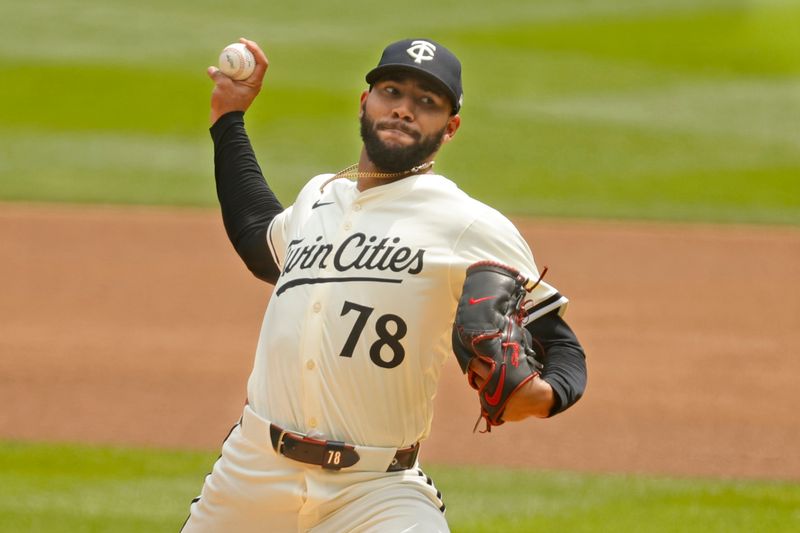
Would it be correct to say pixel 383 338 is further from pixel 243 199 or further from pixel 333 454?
pixel 243 199

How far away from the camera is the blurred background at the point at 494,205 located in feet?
26.9

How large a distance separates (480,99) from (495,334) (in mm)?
18484

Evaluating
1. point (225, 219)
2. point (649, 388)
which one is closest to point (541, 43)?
point (649, 388)

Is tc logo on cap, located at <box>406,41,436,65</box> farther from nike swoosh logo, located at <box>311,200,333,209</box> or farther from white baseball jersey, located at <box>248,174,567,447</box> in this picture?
nike swoosh logo, located at <box>311,200,333,209</box>

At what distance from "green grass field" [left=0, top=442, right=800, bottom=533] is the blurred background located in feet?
0.08

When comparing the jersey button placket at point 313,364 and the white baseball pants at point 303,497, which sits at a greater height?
the jersey button placket at point 313,364

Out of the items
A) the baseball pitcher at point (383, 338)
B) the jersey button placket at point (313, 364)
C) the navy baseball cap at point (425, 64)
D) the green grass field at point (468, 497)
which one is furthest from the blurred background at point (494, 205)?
the navy baseball cap at point (425, 64)

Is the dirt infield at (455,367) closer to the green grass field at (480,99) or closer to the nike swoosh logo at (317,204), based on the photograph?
the green grass field at (480,99)

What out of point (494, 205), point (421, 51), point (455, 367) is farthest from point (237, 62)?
point (494, 205)

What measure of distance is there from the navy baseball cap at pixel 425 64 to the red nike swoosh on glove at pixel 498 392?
2.79 feet

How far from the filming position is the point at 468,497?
770 centimetres

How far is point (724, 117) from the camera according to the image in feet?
69.3

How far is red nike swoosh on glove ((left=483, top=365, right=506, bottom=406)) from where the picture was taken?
12.1 ft

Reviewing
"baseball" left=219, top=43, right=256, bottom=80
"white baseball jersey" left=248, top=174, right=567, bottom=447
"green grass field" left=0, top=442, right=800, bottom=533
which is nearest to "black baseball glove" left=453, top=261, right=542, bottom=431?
"white baseball jersey" left=248, top=174, right=567, bottom=447
